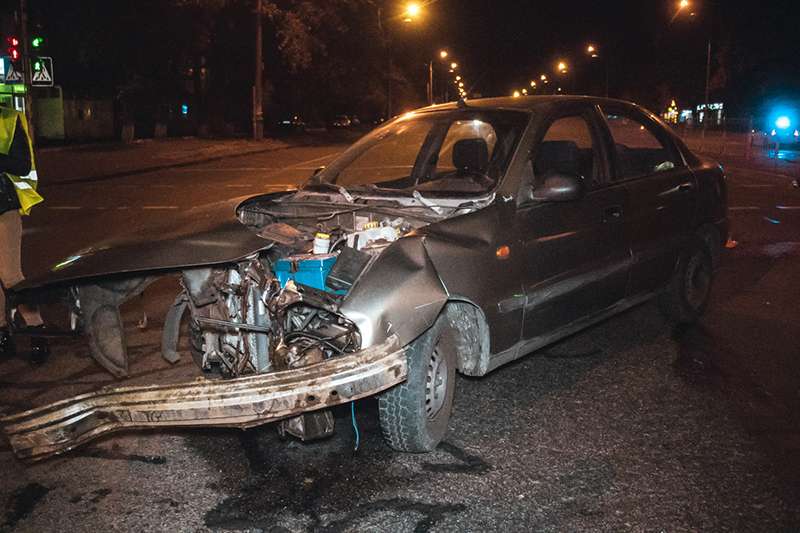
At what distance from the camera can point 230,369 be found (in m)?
4.10

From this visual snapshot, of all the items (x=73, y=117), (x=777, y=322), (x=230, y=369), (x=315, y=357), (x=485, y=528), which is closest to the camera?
(x=485, y=528)

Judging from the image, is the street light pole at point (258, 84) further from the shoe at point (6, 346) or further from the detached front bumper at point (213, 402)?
the detached front bumper at point (213, 402)

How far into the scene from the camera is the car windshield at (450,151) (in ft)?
16.1

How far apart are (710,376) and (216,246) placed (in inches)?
127

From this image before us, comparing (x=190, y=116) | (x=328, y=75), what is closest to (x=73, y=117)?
(x=190, y=116)

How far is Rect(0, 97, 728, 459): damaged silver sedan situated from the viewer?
11.8ft

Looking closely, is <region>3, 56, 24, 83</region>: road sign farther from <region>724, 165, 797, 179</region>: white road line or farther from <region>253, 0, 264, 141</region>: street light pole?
<region>724, 165, 797, 179</region>: white road line

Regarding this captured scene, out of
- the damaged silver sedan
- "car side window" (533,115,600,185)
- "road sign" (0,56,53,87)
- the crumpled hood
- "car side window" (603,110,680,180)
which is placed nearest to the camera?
the damaged silver sedan

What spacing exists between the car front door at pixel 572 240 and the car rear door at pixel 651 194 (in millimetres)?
145

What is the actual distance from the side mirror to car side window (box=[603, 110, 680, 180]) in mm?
976

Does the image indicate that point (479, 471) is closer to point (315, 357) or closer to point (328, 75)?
point (315, 357)

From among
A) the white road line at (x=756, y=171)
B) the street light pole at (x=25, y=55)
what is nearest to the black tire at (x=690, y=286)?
the white road line at (x=756, y=171)

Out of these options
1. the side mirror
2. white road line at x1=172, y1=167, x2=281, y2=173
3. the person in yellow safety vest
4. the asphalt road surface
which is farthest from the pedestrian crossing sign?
the side mirror

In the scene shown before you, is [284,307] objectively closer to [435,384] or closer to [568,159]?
[435,384]
